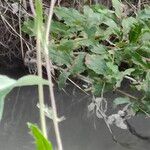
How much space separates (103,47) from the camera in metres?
1.15

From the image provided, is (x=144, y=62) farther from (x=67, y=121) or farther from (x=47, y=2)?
(x=47, y=2)

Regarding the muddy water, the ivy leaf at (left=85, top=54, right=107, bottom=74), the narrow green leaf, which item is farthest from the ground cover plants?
the narrow green leaf

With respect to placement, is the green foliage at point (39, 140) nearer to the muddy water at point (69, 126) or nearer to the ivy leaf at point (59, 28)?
the ivy leaf at point (59, 28)

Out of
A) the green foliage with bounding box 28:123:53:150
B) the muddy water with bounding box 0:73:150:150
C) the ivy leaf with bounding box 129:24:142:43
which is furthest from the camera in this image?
the muddy water with bounding box 0:73:150:150

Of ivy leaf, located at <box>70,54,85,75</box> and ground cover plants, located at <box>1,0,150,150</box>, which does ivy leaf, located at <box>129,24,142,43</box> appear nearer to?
ground cover plants, located at <box>1,0,150,150</box>

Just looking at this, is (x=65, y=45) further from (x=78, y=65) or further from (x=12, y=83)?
(x=12, y=83)

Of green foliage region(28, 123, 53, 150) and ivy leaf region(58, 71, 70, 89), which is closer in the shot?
green foliage region(28, 123, 53, 150)

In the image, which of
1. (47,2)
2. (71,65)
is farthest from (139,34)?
(47,2)

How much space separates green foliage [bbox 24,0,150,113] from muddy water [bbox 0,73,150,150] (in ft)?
0.96

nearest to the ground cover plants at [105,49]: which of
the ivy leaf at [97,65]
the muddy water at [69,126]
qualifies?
the ivy leaf at [97,65]

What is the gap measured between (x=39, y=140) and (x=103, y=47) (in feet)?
3.22

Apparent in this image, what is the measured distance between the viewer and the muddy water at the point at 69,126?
143 centimetres

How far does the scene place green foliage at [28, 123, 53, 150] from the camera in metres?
0.18

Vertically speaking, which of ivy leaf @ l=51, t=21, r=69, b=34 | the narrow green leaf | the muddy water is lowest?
the muddy water
